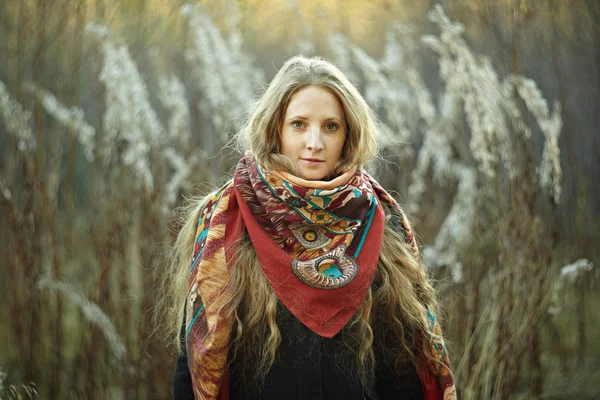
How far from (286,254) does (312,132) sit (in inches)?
13.6

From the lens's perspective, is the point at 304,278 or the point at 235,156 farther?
the point at 235,156

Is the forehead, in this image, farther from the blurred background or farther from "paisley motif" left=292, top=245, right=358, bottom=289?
the blurred background

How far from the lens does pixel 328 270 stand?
5.86 feet

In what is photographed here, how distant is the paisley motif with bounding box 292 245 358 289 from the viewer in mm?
1757

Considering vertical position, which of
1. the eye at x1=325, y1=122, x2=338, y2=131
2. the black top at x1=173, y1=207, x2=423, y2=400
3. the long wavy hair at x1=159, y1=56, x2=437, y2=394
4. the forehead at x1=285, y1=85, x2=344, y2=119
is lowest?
the black top at x1=173, y1=207, x2=423, y2=400

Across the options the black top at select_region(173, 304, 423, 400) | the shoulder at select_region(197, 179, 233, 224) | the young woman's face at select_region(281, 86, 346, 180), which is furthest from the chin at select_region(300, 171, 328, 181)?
the black top at select_region(173, 304, 423, 400)

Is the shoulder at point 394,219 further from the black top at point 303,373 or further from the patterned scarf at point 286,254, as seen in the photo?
the black top at point 303,373

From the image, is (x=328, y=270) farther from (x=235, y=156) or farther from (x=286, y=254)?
(x=235, y=156)

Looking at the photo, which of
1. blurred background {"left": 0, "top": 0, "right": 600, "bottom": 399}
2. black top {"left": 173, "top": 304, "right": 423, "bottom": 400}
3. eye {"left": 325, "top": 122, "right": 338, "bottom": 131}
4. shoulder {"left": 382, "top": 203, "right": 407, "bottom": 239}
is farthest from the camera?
blurred background {"left": 0, "top": 0, "right": 600, "bottom": 399}

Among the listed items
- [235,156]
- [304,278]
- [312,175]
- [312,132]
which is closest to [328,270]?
[304,278]

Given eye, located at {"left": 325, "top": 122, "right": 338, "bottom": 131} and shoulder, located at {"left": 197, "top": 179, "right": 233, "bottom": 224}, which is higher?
eye, located at {"left": 325, "top": 122, "right": 338, "bottom": 131}

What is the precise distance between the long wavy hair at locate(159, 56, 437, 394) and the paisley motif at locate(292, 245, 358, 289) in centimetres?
10

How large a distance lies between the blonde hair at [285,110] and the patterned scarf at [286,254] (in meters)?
0.05

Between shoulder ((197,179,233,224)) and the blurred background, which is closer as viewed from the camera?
shoulder ((197,179,233,224))
